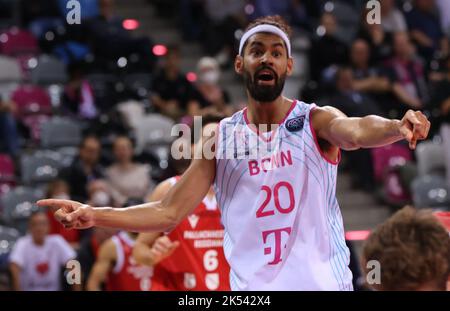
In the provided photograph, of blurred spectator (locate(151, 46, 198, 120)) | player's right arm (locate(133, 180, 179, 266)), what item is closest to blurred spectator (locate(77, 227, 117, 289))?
player's right arm (locate(133, 180, 179, 266))

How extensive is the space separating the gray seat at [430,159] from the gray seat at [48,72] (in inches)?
200

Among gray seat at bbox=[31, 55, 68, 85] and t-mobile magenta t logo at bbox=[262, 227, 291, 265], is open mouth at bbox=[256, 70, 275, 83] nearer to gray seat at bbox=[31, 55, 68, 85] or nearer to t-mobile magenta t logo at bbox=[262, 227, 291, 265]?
t-mobile magenta t logo at bbox=[262, 227, 291, 265]

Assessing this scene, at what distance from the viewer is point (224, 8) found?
1498cm

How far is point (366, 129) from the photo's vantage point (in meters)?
4.47

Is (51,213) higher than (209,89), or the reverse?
(209,89)

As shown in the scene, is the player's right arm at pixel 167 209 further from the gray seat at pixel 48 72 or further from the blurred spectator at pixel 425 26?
the blurred spectator at pixel 425 26

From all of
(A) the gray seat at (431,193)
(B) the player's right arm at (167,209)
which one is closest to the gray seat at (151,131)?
(A) the gray seat at (431,193)

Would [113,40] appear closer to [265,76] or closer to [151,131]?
[151,131]

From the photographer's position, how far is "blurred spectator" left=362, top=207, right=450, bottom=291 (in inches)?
119

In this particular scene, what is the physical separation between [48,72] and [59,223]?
3368 millimetres

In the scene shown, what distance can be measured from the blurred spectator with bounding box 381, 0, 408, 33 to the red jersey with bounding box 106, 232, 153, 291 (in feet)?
23.9

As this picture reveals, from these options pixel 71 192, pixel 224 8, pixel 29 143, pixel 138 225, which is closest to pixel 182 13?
pixel 224 8

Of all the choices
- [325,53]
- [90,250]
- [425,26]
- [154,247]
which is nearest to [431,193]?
[325,53]

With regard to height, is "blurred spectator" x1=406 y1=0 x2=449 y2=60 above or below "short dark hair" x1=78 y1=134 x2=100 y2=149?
above
